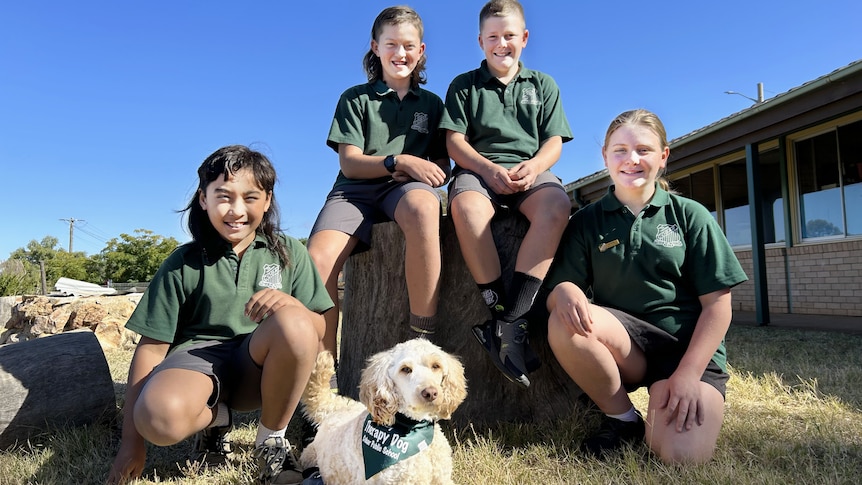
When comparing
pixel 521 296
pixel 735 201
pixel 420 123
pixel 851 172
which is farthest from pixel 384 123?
pixel 735 201

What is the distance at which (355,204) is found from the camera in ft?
10.6

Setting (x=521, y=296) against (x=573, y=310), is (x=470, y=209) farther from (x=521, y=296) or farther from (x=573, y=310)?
(x=573, y=310)

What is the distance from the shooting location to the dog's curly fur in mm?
1868

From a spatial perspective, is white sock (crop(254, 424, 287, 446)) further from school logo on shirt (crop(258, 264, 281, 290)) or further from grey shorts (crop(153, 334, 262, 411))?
school logo on shirt (crop(258, 264, 281, 290))

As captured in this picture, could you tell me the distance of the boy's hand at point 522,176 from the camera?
290 cm

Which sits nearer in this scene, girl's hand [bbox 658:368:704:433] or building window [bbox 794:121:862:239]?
girl's hand [bbox 658:368:704:433]

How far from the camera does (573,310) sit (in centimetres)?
242

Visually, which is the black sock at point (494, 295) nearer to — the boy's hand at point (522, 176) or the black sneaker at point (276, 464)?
the boy's hand at point (522, 176)

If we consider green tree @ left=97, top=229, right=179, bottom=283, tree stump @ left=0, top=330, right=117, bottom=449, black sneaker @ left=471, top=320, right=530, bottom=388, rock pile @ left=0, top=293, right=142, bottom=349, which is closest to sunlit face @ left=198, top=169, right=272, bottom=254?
black sneaker @ left=471, top=320, right=530, bottom=388

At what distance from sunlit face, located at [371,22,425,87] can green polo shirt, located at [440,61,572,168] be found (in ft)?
0.97

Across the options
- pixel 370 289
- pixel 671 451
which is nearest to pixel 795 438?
pixel 671 451

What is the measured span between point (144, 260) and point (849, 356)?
44803mm

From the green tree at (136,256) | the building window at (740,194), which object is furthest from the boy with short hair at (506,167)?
the green tree at (136,256)

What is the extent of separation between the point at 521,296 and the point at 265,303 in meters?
1.16
